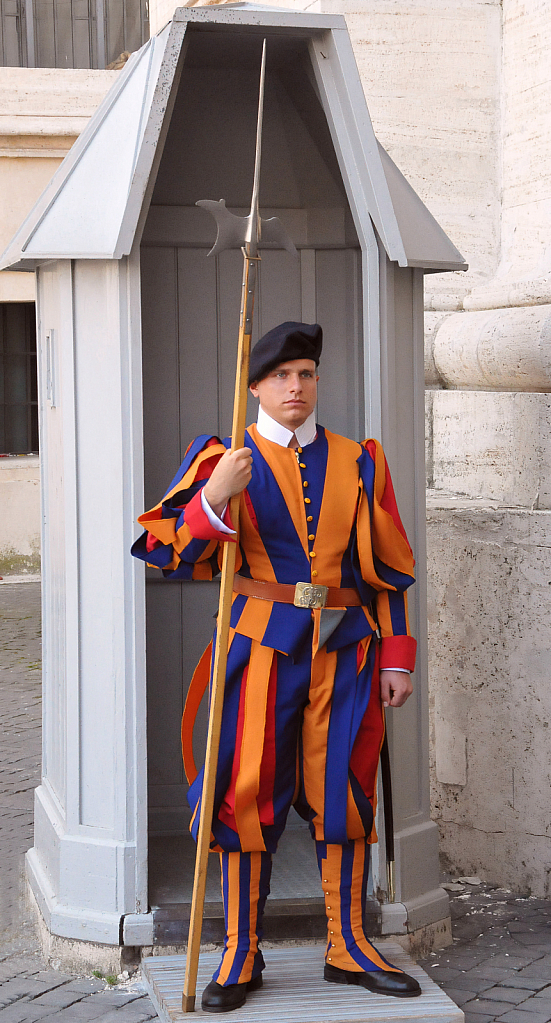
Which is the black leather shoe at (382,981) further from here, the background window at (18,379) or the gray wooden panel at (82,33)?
the gray wooden panel at (82,33)

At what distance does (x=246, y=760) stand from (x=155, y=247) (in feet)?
6.35

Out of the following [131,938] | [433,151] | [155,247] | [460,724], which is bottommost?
[131,938]

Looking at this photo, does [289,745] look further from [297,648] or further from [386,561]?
[386,561]

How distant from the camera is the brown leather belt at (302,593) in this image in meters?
2.91

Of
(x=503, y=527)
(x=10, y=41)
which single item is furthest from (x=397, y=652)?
(x=10, y=41)

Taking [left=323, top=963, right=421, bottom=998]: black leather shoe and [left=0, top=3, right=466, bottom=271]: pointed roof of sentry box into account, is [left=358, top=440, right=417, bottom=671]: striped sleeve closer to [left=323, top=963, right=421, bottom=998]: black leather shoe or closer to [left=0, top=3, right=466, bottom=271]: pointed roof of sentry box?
[left=0, top=3, right=466, bottom=271]: pointed roof of sentry box

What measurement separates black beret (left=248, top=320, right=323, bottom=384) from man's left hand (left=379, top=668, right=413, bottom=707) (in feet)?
2.61

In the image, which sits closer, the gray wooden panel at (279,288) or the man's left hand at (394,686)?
the man's left hand at (394,686)

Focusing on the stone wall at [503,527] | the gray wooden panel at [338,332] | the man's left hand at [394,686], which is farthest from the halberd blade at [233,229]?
the stone wall at [503,527]

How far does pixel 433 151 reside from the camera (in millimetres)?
4793

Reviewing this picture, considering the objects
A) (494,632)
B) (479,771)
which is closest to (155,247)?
(494,632)

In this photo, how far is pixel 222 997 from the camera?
2.90 metres

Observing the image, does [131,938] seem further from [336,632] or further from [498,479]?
[498,479]

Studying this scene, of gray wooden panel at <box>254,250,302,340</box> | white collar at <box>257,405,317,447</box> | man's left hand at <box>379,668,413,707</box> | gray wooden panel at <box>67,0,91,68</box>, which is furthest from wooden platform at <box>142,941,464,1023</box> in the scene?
gray wooden panel at <box>67,0,91,68</box>
